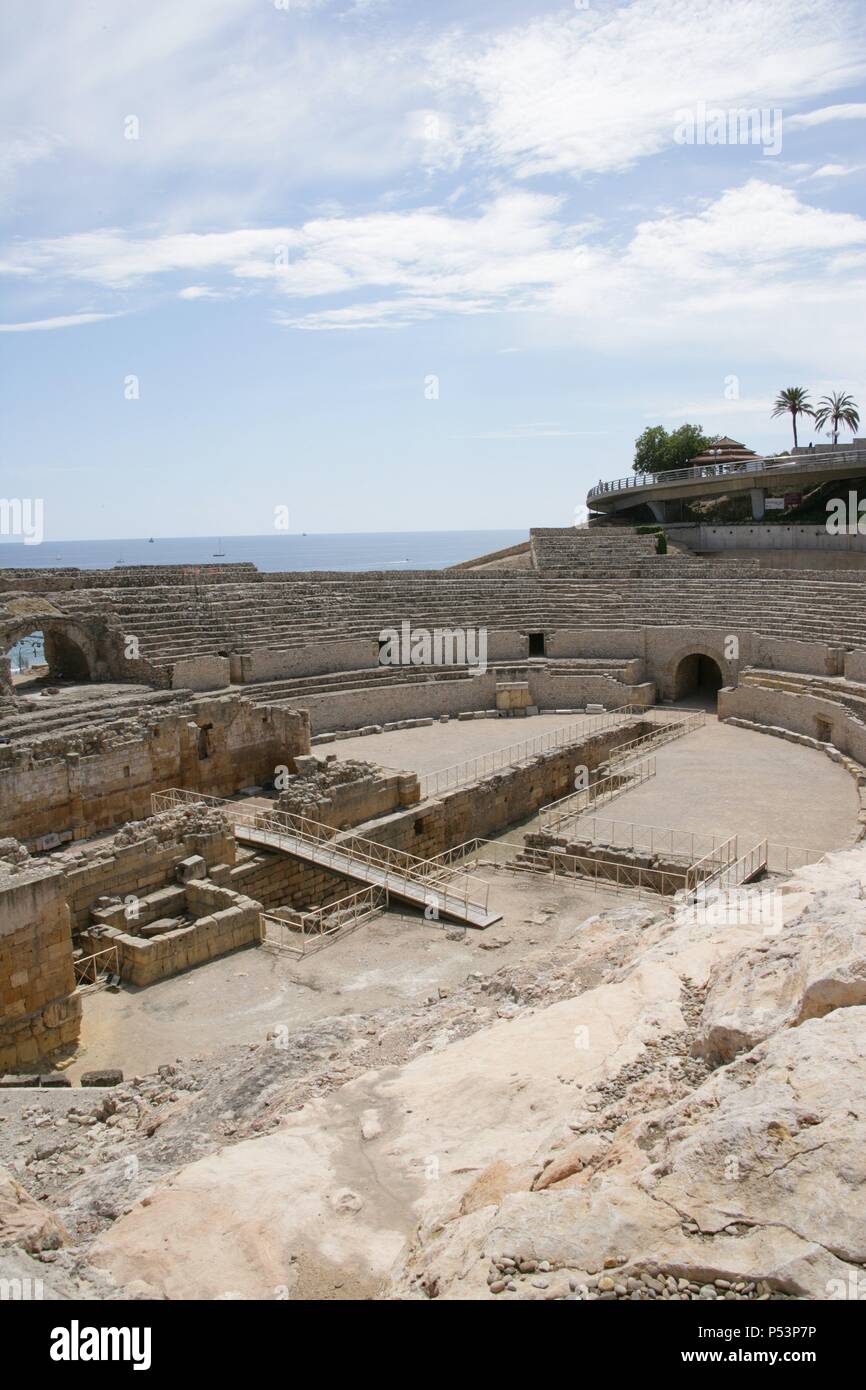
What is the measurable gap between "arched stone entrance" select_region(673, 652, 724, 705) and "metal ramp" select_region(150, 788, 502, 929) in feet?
44.5

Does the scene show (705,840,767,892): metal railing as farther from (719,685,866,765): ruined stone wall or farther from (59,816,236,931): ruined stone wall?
(59,816,236,931): ruined stone wall

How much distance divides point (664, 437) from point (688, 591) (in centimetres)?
2944

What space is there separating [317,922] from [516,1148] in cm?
943

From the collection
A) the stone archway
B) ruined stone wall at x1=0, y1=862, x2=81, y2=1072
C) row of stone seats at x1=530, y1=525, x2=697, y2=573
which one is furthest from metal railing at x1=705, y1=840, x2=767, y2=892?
row of stone seats at x1=530, y1=525, x2=697, y2=573

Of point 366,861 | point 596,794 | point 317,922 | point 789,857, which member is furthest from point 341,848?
point 789,857

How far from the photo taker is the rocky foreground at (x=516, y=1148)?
15.2 feet

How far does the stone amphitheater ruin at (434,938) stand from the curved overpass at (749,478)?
9361 millimetres

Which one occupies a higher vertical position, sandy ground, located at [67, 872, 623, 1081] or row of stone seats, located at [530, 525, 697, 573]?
row of stone seats, located at [530, 525, 697, 573]

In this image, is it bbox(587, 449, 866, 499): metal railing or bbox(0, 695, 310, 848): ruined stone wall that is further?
bbox(587, 449, 866, 499): metal railing

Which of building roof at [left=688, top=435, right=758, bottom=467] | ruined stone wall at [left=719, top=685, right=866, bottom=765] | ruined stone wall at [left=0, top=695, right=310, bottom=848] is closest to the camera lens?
ruined stone wall at [left=0, top=695, right=310, bottom=848]

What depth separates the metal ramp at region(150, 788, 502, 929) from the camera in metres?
15.9

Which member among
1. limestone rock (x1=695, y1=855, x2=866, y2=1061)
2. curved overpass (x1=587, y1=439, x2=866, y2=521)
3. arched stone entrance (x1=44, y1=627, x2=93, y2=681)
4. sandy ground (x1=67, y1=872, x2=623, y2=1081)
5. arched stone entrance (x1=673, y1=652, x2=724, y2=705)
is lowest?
sandy ground (x1=67, y1=872, x2=623, y2=1081)

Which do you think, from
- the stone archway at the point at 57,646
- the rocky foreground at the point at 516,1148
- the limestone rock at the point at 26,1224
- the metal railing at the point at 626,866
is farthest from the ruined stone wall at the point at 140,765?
the limestone rock at the point at 26,1224

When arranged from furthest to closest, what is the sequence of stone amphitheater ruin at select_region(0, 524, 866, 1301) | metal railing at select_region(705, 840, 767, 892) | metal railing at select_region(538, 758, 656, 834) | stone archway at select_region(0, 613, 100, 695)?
1. stone archway at select_region(0, 613, 100, 695)
2. metal railing at select_region(538, 758, 656, 834)
3. metal railing at select_region(705, 840, 767, 892)
4. stone amphitheater ruin at select_region(0, 524, 866, 1301)
